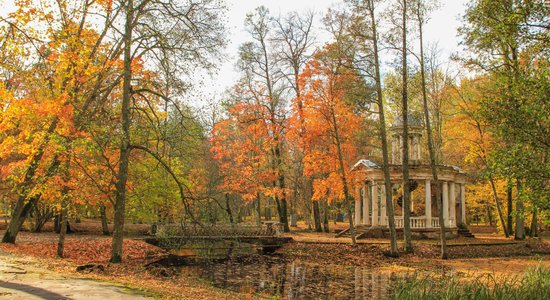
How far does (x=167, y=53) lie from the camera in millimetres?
14430

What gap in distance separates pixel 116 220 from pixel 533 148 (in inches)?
469

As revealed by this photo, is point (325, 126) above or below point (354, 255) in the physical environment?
above

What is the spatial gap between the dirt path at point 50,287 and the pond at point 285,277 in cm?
509

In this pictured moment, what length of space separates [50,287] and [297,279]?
890 cm

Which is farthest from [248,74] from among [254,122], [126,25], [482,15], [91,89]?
[482,15]

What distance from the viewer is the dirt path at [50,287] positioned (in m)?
7.03

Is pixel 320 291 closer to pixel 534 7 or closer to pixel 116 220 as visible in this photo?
pixel 116 220

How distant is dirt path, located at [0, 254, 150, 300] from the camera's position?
7027 millimetres

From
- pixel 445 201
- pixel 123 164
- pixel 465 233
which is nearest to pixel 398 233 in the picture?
pixel 445 201

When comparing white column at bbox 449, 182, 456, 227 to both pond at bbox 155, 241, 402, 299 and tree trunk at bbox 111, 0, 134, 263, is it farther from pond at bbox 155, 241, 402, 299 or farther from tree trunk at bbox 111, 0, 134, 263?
tree trunk at bbox 111, 0, 134, 263

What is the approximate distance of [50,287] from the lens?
25.4ft

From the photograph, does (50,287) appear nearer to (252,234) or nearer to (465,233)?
(252,234)

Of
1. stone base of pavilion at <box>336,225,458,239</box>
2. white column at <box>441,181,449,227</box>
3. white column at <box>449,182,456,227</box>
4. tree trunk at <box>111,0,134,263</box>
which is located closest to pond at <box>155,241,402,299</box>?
tree trunk at <box>111,0,134,263</box>

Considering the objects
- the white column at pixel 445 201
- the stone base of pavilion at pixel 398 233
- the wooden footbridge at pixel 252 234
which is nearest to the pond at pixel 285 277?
the wooden footbridge at pixel 252 234
